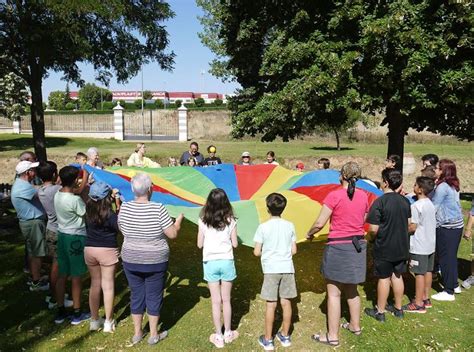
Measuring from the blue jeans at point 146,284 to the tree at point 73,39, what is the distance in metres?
8.47

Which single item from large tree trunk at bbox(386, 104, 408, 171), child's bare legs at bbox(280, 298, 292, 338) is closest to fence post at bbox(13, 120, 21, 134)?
large tree trunk at bbox(386, 104, 408, 171)

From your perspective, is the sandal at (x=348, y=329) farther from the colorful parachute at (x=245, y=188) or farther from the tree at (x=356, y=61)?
the tree at (x=356, y=61)

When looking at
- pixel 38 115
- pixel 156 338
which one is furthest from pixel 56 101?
pixel 156 338

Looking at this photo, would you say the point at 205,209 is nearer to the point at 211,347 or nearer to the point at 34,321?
the point at 211,347

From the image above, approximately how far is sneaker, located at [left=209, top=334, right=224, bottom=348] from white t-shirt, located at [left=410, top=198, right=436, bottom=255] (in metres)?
2.57

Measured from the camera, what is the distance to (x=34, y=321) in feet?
17.0

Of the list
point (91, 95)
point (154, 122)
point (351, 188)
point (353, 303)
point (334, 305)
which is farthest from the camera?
point (91, 95)

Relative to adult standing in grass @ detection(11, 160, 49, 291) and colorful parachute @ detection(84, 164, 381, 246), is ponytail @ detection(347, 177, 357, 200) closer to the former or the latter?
colorful parachute @ detection(84, 164, 381, 246)

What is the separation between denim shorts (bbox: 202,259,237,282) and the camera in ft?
14.6

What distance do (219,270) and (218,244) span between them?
282 mm

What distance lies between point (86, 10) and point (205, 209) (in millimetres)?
8431

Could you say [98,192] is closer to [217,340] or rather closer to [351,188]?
[217,340]

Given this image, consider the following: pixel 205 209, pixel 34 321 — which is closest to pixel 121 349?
pixel 34 321

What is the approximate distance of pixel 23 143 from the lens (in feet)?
91.2
